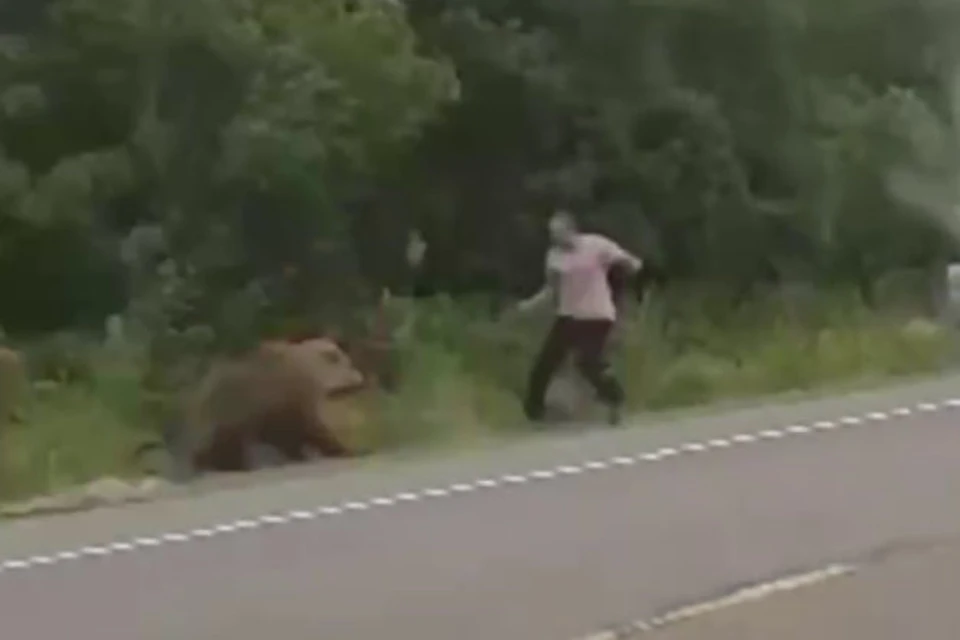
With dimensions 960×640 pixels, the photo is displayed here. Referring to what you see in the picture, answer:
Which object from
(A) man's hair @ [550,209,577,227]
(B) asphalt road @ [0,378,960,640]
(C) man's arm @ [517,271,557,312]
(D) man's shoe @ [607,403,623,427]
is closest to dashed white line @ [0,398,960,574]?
(B) asphalt road @ [0,378,960,640]

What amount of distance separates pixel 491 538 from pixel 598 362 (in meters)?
6.06

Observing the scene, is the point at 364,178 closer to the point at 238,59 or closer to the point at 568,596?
the point at 238,59

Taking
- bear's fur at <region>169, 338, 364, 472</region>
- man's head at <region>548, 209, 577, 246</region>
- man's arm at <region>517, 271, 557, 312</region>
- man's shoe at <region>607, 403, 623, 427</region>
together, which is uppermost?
man's head at <region>548, 209, 577, 246</region>

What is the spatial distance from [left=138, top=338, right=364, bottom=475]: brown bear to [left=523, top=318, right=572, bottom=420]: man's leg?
4.47ft

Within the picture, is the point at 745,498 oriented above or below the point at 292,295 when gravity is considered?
below

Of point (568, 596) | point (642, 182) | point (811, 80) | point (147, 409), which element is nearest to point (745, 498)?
point (568, 596)

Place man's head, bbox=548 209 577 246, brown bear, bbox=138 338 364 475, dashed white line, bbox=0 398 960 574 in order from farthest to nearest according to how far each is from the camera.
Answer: man's head, bbox=548 209 577 246
brown bear, bbox=138 338 364 475
dashed white line, bbox=0 398 960 574

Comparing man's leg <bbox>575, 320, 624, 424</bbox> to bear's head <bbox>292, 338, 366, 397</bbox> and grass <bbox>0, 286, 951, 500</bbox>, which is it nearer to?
grass <bbox>0, 286, 951, 500</bbox>

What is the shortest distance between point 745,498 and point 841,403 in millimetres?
5268

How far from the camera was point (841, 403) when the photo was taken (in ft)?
52.5

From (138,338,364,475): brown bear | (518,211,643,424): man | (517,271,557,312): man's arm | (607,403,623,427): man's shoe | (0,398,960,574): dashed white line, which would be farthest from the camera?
(517,271,557,312): man's arm

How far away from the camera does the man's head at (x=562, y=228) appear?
16000 mm

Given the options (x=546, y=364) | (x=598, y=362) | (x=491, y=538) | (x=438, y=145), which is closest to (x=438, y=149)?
(x=438, y=145)

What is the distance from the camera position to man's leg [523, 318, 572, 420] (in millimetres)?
15258
